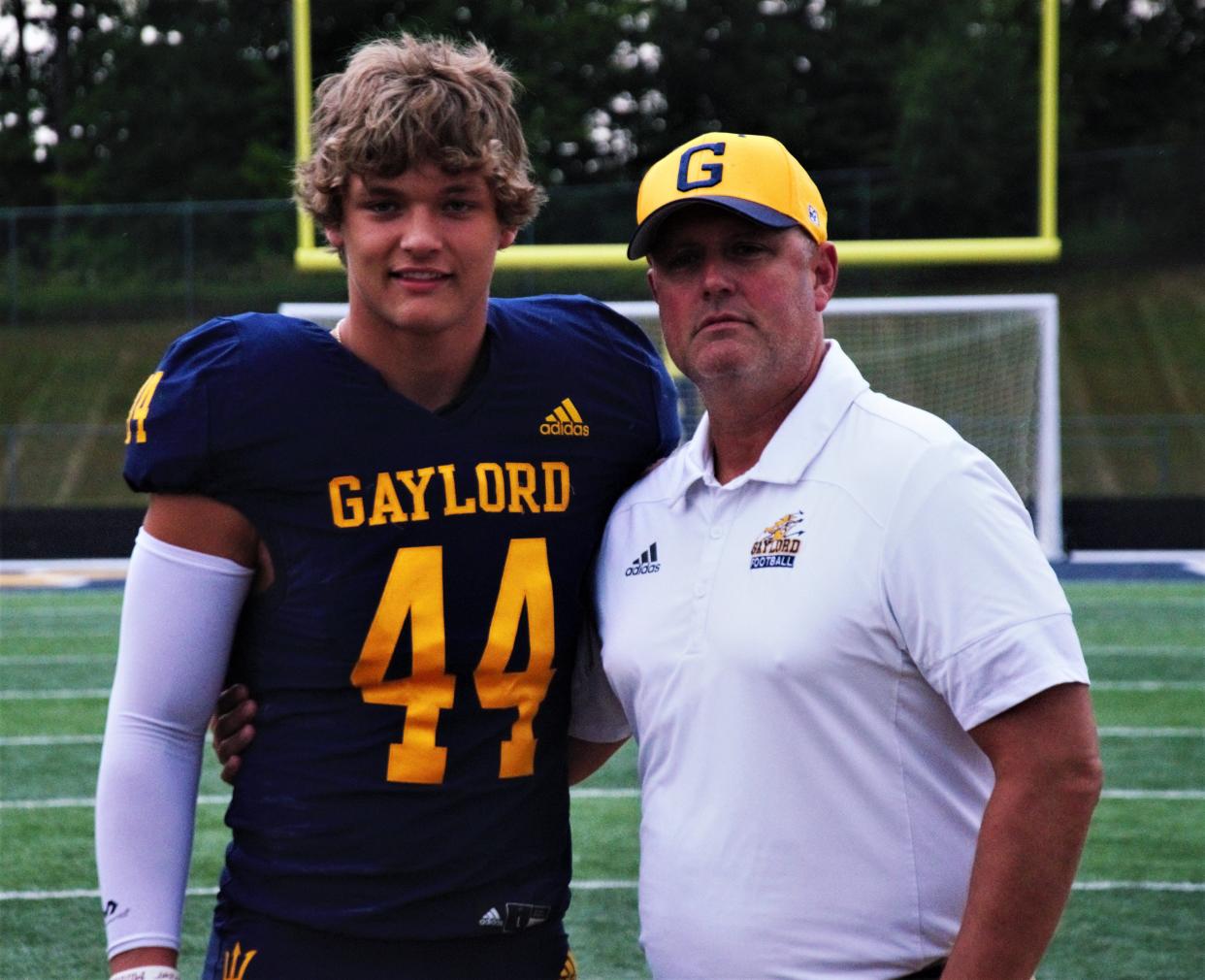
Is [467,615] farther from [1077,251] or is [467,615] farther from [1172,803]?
[1077,251]

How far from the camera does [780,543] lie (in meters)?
1.93

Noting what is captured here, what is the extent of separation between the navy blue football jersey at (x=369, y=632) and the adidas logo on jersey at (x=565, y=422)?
0.24 feet

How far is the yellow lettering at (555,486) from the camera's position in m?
2.13

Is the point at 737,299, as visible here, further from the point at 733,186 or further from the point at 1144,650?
the point at 1144,650

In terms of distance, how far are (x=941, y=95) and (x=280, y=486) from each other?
20.4m

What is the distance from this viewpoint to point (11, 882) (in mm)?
4895

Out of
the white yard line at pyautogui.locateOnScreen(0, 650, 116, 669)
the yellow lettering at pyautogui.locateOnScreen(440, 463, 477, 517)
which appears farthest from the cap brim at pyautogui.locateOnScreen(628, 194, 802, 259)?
the white yard line at pyautogui.locateOnScreen(0, 650, 116, 669)

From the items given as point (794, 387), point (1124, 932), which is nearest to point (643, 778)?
point (794, 387)

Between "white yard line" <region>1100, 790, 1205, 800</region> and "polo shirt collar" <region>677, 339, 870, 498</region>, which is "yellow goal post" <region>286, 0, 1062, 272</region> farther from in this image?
"polo shirt collar" <region>677, 339, 870, 498</region>

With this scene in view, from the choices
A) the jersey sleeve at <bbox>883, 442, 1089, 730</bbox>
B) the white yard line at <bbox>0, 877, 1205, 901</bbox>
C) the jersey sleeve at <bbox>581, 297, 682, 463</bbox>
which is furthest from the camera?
the white yard line at <bbox>0, 877, 1205, 901</bbox>

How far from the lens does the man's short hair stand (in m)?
1.97

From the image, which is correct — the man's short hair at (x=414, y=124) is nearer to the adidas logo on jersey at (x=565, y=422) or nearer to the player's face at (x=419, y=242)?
the player's face at (x=419, y=242)

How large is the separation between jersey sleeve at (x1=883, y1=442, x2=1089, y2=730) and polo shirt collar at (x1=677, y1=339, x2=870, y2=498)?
0.54 ft

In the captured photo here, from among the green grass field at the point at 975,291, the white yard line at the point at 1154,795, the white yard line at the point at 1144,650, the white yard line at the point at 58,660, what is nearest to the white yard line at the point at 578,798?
the white yard line at the point at 1154,795
